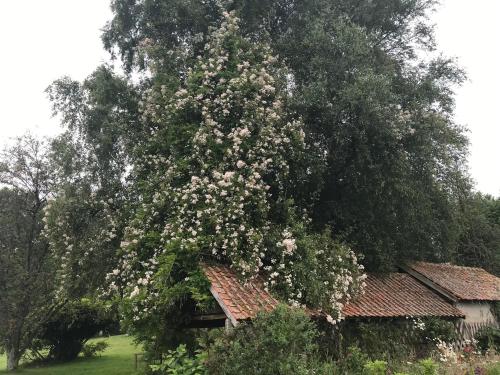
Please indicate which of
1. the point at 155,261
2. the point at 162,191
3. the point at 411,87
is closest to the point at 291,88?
the point at 411,87

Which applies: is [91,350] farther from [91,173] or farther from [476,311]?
[476,311]

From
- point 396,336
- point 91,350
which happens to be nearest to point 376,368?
point 396,336

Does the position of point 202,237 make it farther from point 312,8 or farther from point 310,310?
point 312,8

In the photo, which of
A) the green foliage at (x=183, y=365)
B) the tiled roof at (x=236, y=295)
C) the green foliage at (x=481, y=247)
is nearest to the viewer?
the green foliage at (x=183, y=365)

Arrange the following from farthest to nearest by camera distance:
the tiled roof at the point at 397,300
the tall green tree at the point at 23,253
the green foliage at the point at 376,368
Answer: the tall green tree at the point at 23,253, the tiled roof at the point at 397,300, the green foliage at the point at 376,368

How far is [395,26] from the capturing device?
1939 centimetres

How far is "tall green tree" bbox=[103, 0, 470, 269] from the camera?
15289 mm

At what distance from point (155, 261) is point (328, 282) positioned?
4657 mm

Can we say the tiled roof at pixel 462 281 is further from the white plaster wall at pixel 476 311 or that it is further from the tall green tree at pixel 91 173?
the tall green tree at pixel 91 173

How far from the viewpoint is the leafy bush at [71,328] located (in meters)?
26.0

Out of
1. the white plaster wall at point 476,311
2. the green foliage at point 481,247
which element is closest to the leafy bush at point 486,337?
the white plaster wall at point 476,311

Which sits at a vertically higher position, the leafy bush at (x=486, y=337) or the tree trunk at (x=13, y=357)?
the leafy bush at (x=486, y=337)

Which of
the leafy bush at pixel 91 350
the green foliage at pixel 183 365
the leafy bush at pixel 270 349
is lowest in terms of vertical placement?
the leafy bush at pixel 91 350

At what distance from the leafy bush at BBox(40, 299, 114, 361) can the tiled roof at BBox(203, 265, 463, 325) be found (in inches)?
609
